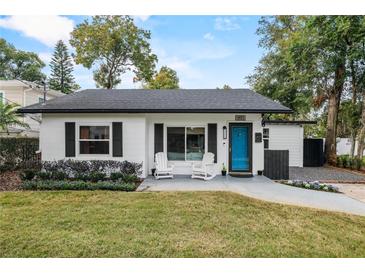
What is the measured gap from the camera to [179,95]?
11.2 metres

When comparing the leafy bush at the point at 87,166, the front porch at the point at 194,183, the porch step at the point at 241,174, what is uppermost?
the leafy bush at the point at 87,166

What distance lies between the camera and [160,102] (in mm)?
10000

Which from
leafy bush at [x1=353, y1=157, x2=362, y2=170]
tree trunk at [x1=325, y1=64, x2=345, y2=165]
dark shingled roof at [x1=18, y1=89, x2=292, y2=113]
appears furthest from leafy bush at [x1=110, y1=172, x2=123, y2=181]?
tree trunk at [x1=325, y1=64, x2=345, y2=165]

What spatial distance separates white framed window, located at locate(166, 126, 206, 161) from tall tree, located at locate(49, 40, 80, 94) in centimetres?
3401

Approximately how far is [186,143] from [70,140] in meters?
4.57

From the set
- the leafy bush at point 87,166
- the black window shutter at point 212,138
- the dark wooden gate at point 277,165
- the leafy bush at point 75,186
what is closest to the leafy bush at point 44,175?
the leafy bush at point 87,166

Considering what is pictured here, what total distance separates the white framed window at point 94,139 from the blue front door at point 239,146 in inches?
198

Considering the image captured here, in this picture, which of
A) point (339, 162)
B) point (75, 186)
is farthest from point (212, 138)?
point (339, 162)

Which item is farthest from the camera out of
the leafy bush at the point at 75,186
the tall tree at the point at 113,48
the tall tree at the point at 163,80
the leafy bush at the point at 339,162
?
the tall tree at the point at 163,80

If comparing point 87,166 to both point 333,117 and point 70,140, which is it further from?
point 333,117

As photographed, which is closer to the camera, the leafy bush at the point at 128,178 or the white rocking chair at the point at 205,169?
the leafy bush at the point at 128,178

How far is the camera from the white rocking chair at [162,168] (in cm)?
901

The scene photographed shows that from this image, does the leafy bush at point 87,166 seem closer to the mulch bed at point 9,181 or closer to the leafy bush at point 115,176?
the leafy bush at point 115,176
